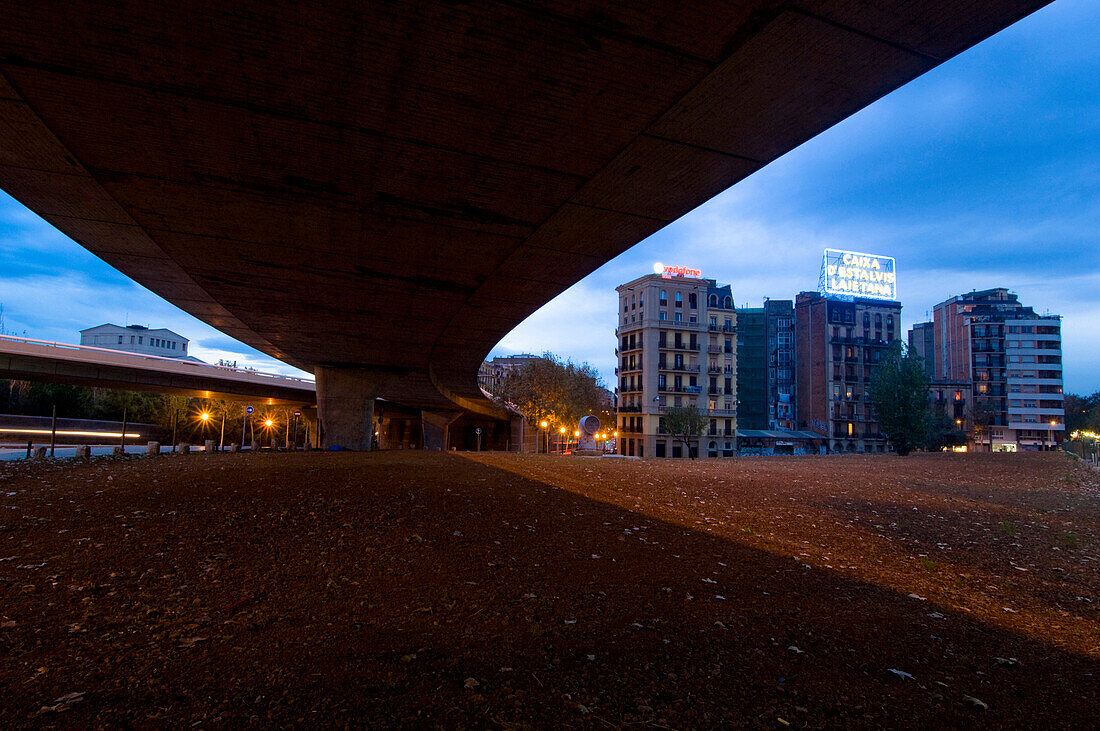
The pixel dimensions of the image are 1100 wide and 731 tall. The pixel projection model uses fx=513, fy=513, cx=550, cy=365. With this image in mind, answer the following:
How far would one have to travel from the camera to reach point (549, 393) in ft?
224

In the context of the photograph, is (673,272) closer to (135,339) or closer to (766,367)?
(766,367)

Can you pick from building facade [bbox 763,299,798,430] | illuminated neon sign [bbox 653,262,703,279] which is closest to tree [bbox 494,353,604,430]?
illuminated neon sign [bbox 653,262,703,279]

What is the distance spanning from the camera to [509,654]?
464 cm

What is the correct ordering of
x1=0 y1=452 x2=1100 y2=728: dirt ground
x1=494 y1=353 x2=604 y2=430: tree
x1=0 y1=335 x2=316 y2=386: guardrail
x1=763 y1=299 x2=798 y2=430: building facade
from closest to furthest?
x1=0 y1=452 x2=1100 y2=728: dirt ground → x1=0 y1=335 x2=316 y2=386: guardrail → x1=494 y1=353 x2=604 y2=430: tree → x1=763 y1=299 x2=798 y2=430: building facade

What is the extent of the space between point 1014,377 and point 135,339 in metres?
185

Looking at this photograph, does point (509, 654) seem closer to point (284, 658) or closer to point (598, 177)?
point (284, 658)

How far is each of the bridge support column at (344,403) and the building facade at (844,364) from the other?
7518 centimetres

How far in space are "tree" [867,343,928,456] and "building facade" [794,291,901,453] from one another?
31.7 m

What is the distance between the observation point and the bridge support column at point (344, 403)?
104 ft

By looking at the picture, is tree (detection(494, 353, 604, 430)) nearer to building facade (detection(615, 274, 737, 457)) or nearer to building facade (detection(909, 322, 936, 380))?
building facade (detection(615, 274, 737, 457))

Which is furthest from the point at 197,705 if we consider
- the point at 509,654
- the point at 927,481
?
the point at 927,481

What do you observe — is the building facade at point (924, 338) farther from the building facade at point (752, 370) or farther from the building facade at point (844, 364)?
the building facade at point (752, 370)

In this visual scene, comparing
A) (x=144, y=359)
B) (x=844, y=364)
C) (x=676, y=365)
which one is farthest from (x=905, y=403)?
(x=144, y=359)

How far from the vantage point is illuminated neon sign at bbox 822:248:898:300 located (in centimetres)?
8638
